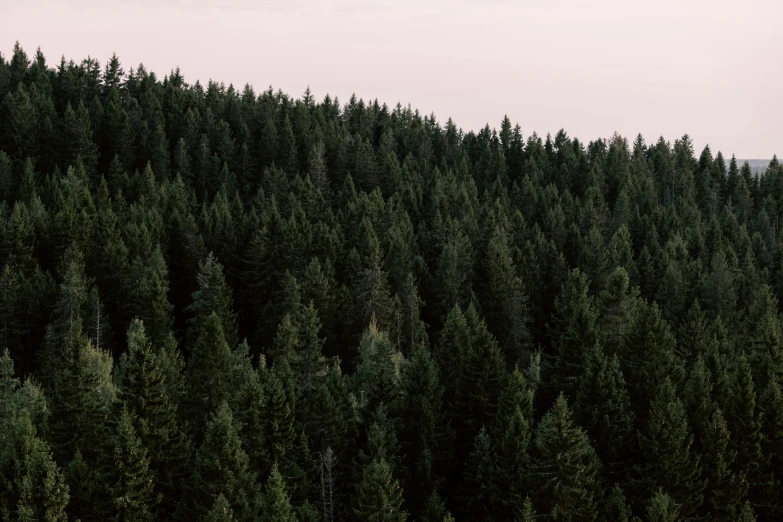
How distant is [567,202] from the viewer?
119562 millimetres

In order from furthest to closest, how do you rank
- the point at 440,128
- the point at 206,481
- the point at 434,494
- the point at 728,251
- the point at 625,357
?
1. the point at 440,128
2. the point at 728,251
3. the point at 625,357
4. the point at 434,494
5. the point at 206,481

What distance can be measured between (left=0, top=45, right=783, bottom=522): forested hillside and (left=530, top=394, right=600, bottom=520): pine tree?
0.15 metres

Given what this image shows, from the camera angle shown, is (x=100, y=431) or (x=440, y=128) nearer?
(x=100, y=431)

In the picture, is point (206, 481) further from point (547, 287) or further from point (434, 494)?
point (547, 287)

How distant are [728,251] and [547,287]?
23.1 metres

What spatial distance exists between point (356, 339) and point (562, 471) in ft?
111

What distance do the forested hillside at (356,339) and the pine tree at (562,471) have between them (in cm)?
15

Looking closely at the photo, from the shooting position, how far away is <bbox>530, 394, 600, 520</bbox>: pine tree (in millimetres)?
41406

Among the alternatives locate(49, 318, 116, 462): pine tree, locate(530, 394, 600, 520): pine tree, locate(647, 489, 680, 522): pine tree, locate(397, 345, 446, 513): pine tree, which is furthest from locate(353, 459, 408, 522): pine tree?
locate(49, 318, 116, 462): pine tree

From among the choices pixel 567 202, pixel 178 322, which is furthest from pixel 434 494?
pixel 567 202

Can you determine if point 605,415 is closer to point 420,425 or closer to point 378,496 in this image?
point 420,425

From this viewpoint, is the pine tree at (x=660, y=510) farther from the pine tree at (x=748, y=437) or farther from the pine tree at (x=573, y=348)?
the pine tree at (x=573, y=348)

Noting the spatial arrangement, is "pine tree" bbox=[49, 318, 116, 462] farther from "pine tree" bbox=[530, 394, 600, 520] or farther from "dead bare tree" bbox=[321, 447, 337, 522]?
"pine tree" bbox=[530, 394, 600, 520]

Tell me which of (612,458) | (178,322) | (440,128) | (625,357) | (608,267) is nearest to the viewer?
(612,458)
